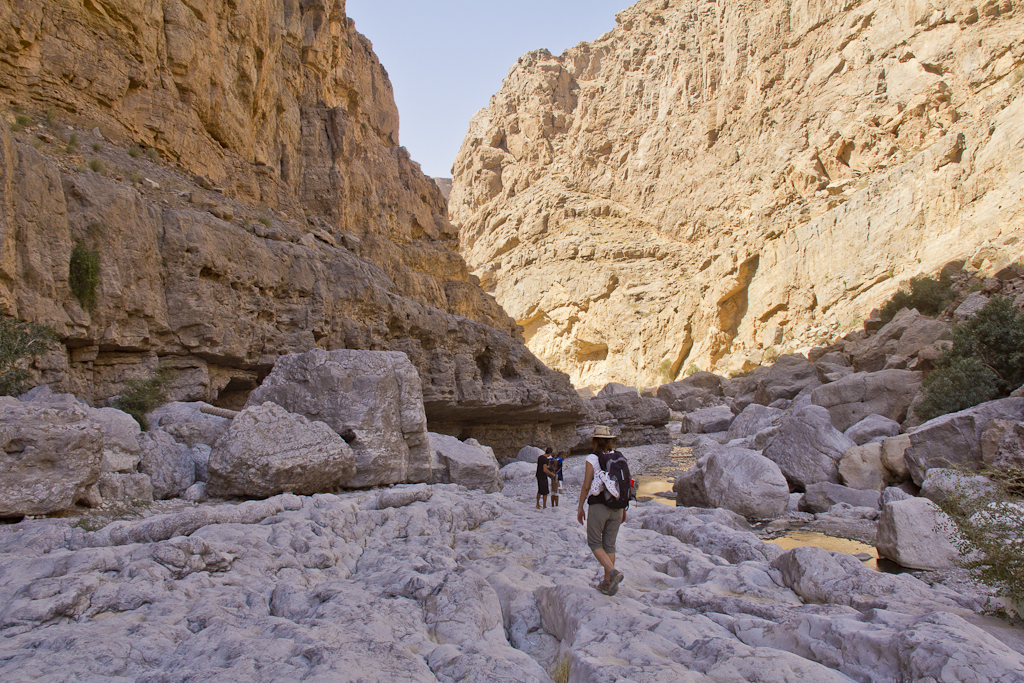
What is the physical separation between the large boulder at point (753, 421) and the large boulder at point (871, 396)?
3298 mm

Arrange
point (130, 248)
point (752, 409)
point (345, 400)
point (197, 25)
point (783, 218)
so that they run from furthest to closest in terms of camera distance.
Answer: point (783, 218) → point (752, 409) → point (197, 25) → point (130, 248) → point (345, 400)

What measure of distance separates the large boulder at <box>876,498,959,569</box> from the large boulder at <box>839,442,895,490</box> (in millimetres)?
3583

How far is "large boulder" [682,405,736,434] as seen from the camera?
75.8 ft

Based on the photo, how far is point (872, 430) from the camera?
38.8 ft

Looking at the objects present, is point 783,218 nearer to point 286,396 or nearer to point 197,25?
point 197,25

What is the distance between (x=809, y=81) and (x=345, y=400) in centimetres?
4909

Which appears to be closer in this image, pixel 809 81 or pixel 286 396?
pixel 286 396

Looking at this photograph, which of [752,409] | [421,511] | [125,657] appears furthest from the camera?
[752,409]

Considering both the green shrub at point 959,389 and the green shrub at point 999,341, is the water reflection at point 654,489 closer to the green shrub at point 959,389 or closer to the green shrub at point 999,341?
the green shrub at point 959,389

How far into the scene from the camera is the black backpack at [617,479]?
4035 millimetres

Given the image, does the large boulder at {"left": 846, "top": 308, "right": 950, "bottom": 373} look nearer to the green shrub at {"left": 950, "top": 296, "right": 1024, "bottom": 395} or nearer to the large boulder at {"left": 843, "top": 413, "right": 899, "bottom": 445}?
the green shrub at {"left": 950, "top": 296, "right": 1024, "bottom": 395}

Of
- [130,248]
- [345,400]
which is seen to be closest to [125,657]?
[345,400]

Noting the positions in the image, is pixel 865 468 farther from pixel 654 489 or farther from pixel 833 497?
pixel 654 489

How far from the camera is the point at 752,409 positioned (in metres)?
19.5
